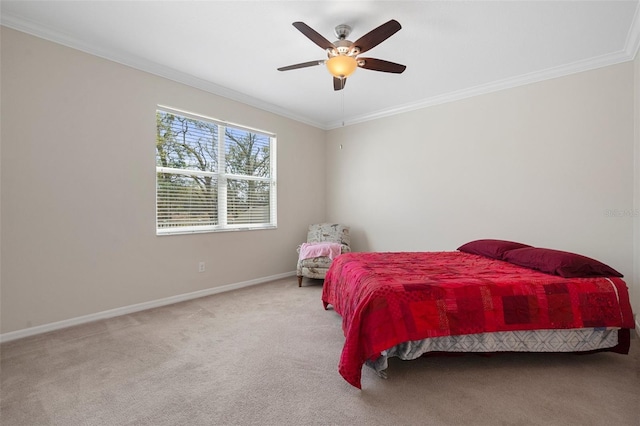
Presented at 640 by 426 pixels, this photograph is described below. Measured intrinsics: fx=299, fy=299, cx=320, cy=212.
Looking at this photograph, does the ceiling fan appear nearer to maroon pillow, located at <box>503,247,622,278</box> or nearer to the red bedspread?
the red bedspread

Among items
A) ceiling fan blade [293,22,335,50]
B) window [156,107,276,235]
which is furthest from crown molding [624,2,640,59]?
window [156,107,276,235]

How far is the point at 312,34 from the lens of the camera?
7.02 feet

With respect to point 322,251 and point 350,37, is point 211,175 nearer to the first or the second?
point 322,251

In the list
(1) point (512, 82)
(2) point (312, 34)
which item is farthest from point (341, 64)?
(1) point (512, 82)

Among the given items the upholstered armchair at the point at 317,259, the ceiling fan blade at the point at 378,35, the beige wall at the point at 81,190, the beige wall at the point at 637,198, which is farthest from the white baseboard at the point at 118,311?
the beige wall at the point at 637,198

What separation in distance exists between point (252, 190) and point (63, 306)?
2.44m

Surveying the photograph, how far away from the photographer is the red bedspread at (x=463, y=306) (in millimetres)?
1806

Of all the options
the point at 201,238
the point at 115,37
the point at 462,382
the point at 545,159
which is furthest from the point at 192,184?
the point at 545,159

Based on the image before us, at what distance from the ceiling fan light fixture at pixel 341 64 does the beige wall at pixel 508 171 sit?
2206 mm

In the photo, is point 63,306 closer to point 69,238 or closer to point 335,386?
point 69,238

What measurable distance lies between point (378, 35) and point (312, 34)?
0.48 metres

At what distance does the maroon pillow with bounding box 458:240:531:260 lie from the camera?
2.92 metres

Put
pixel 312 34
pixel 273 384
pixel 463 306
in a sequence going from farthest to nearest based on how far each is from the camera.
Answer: pixel 312 34 < pixel 463 306 < pixel 273 384

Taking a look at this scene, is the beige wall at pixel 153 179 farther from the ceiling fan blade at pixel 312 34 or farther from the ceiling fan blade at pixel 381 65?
the ceiling fan blade at pixel 312 34
